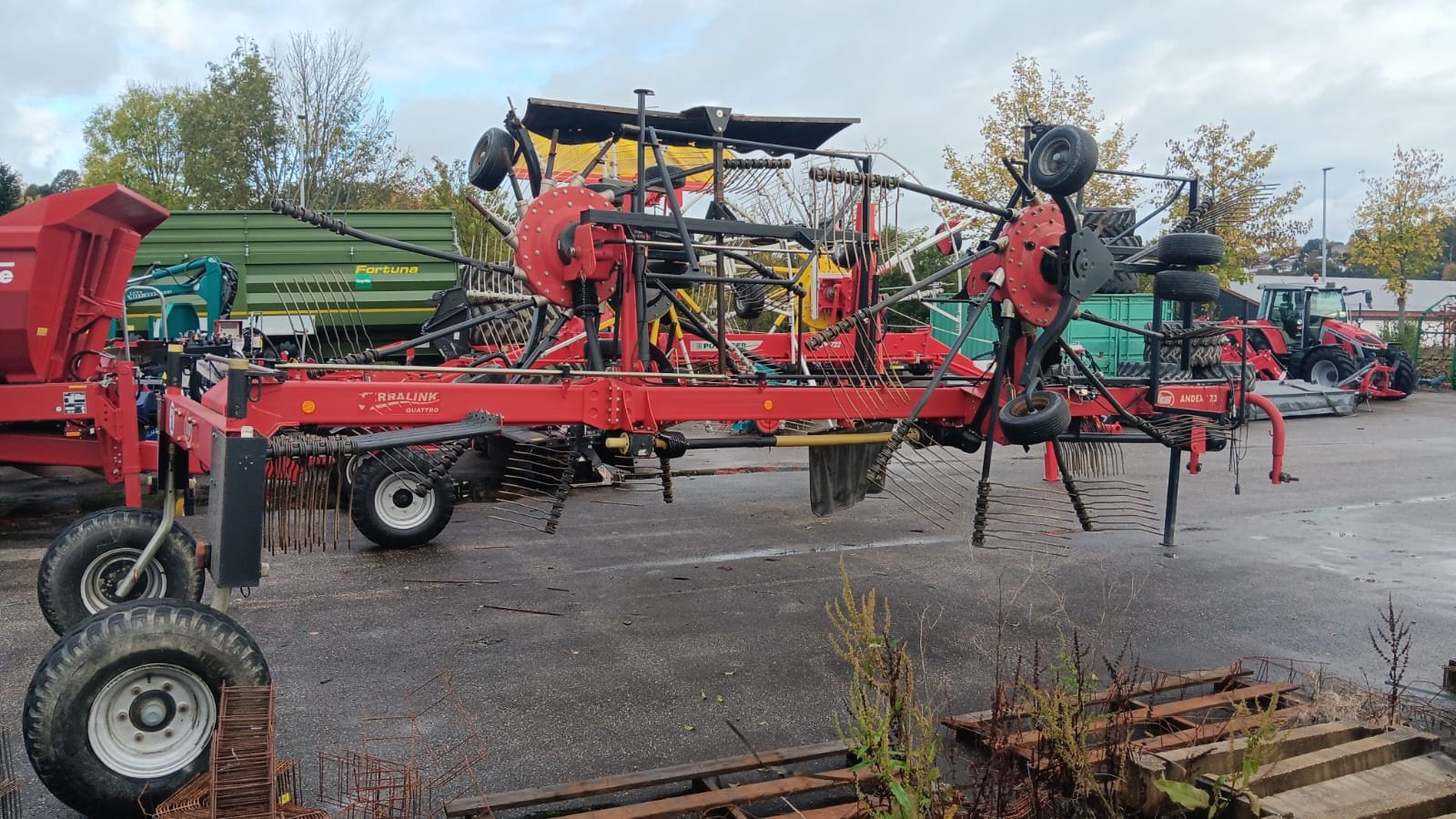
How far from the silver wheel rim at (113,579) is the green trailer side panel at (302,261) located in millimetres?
8587

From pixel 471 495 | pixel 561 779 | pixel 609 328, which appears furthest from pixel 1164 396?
pixel 471 495

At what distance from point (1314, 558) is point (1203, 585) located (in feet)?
4.68

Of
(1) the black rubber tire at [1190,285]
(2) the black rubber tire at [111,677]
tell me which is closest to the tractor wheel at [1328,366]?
(1) the black rubber tire at [1190,285]

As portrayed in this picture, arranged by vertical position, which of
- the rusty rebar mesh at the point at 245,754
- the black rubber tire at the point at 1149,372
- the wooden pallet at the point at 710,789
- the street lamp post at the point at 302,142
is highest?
the street lamp post at the point at 302,142

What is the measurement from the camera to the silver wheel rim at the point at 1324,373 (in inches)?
842

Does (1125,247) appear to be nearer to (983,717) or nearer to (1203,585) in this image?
(1203,585)

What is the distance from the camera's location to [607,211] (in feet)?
17.3

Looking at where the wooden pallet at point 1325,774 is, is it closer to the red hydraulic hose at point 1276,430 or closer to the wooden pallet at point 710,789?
the wooden pallet at point 710,789

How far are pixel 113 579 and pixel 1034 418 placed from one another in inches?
181

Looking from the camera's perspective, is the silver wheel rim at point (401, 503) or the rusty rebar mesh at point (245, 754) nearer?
the rusty rebar mesh at point (245, 754)

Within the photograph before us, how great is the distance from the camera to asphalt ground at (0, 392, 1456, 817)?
4.38 metres

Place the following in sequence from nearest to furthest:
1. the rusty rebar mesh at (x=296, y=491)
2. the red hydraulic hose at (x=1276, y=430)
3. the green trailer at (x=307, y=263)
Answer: the rusty rebar mesh at (x=296, y=491), the red hydraulic hose at (x=1276, y=430), the green trailer at (x=307, y=263)

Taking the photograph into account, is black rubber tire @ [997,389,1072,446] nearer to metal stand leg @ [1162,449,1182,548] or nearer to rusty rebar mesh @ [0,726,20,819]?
metal stand leg @ [1162,449,1182,548]

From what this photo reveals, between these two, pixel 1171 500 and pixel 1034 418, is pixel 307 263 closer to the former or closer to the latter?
pixel 1171 500
